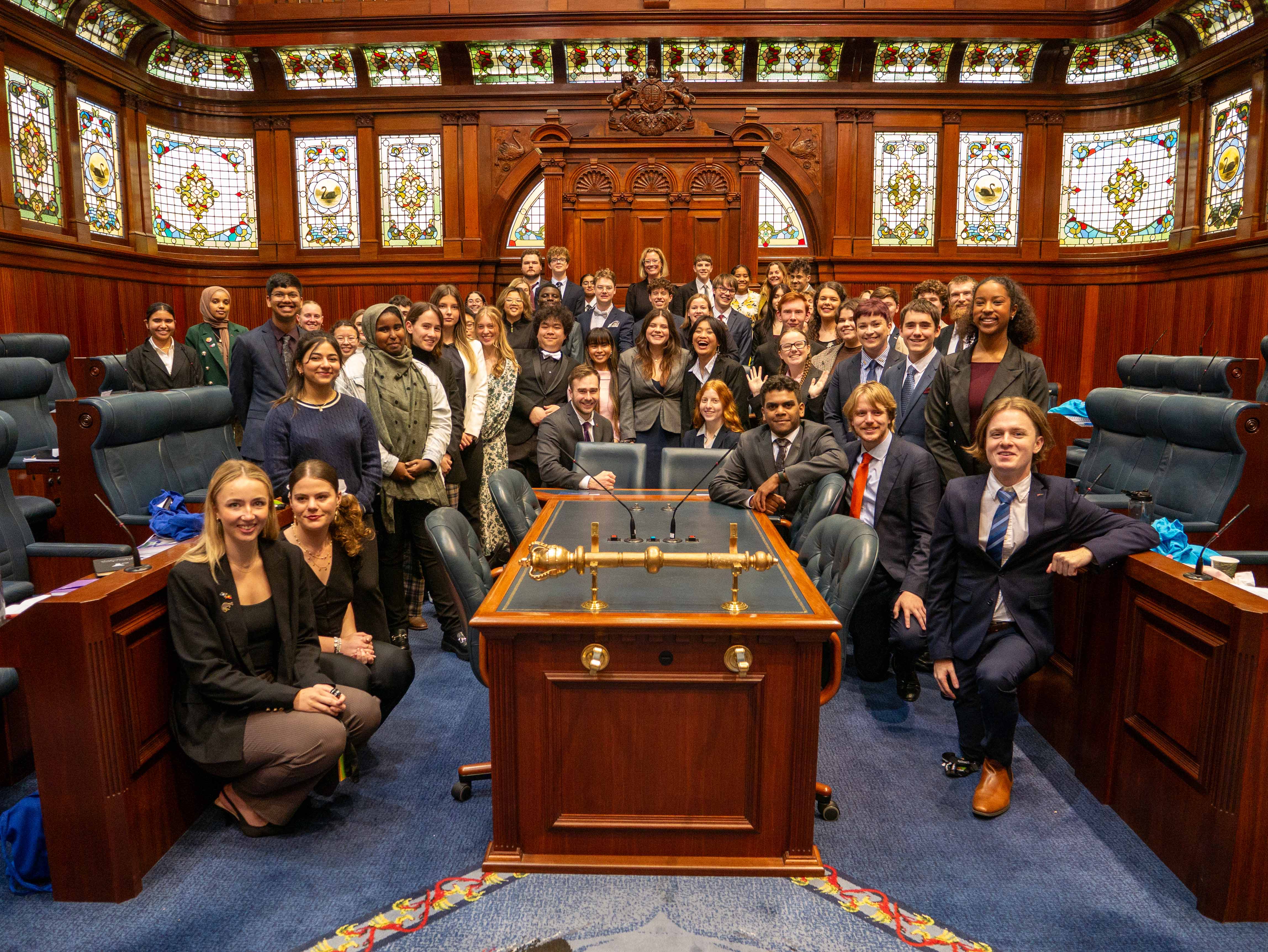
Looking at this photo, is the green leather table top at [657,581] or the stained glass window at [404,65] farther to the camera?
the stained glass window at [404,65]

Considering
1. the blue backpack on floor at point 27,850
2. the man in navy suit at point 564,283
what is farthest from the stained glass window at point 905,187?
the blue backpack on floor at point 27,850

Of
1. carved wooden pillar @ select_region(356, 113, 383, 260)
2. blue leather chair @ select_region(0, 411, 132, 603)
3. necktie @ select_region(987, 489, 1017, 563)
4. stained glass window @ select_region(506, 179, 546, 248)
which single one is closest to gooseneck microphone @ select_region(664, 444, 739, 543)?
necktie @ select_region(987, 489, 1017, 563)

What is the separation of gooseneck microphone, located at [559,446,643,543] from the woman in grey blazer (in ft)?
1.39

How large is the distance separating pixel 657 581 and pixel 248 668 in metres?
1.14

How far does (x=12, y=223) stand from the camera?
255 inches

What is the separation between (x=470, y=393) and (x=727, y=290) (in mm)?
1875

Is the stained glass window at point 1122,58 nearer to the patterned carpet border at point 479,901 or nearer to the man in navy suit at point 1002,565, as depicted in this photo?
the man in navy suit at point 1002,565

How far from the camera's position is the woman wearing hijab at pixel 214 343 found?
5.03 meters

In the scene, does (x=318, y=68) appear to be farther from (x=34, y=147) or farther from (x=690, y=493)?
(x=690, y=493)

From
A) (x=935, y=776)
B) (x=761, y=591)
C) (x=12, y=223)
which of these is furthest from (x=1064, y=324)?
(x=12, y=223)

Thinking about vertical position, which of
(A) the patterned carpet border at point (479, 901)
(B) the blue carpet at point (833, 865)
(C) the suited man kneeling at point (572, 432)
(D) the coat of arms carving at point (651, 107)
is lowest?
(B) the blue carpet at point (833, 865)

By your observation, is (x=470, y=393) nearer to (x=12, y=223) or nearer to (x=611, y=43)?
(x=12, y=223)

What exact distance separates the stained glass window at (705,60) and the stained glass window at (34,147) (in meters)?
5.22

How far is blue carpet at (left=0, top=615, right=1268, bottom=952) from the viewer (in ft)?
6.48
